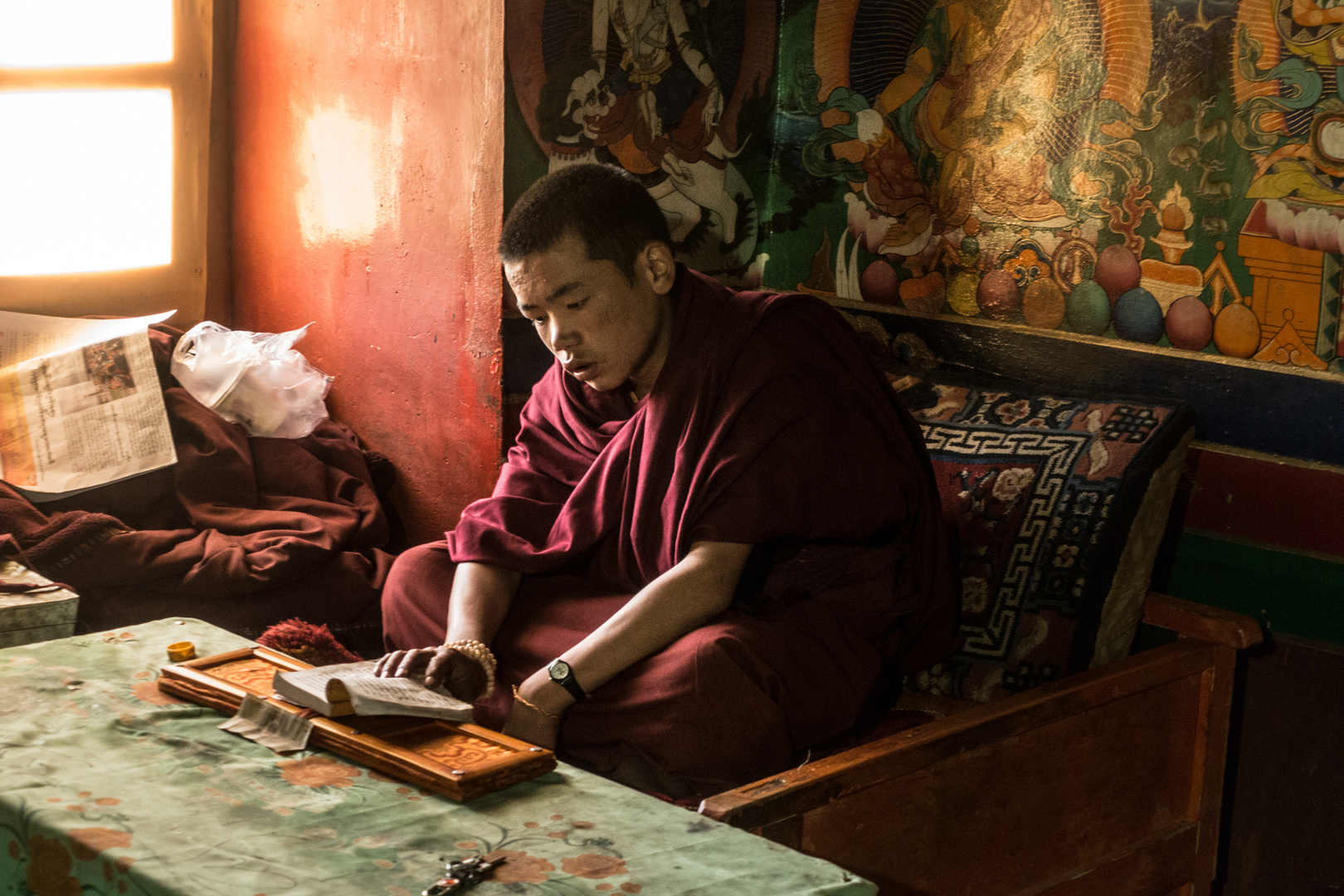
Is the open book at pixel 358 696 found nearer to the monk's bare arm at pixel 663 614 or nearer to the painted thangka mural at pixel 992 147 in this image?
the monk's bare arm at pixel 663 614

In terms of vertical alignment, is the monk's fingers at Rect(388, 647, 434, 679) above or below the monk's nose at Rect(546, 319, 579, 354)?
below

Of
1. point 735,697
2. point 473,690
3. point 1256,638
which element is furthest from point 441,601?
point 1256,638

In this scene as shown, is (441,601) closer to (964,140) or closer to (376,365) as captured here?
(376,365)

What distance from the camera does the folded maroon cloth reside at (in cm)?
241

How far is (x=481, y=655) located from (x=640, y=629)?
0.23m

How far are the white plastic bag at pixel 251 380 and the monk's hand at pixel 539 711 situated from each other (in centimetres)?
125

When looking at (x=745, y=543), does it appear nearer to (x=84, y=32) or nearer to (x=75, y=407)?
(x=75, y=407)

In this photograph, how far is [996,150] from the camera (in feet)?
7.98

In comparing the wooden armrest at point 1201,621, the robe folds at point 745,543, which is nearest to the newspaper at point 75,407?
the robe folds at point 745,543

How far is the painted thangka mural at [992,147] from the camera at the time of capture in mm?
2080

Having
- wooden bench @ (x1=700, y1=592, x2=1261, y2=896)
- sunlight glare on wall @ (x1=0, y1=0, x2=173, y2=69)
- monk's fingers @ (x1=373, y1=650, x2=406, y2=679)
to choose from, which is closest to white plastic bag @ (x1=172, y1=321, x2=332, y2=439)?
sunlight glare on wall @ (x1=0, y1=0, x2=173, y2=69)

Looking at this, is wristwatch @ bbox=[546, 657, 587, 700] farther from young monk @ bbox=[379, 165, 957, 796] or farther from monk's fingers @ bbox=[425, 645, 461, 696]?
monk's fingers @ bbox=[425, 645, 461, 696]

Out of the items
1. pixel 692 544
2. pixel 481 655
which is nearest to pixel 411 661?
pixel 481 655

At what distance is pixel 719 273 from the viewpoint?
2877mm
